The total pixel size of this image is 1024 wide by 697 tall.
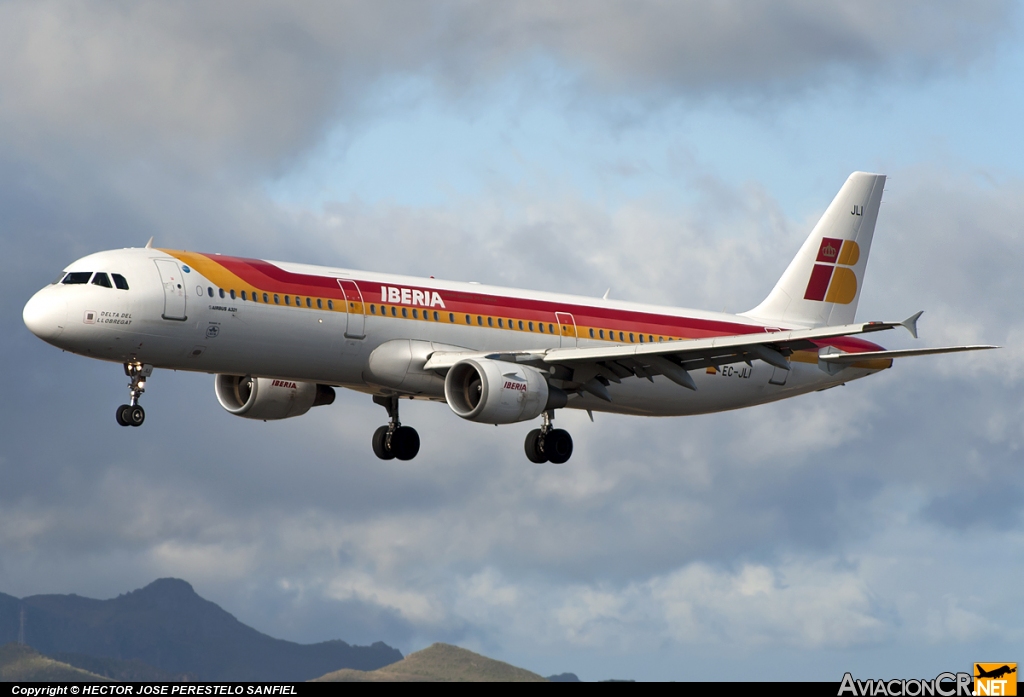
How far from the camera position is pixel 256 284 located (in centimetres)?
3878

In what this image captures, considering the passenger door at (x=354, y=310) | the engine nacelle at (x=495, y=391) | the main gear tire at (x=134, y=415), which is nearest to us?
the main gear tire at (x=134, y=415)

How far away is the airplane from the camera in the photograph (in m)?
37.3

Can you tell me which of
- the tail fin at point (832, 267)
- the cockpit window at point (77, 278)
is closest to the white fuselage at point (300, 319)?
the cockpit window at point (77, 278)

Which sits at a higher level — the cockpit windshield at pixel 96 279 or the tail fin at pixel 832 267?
the tail fin at pixel 832 267

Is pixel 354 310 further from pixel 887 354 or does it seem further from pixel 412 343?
pixel 887 354

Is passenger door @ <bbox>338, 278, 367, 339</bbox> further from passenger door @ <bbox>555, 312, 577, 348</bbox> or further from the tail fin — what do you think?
the tail fin

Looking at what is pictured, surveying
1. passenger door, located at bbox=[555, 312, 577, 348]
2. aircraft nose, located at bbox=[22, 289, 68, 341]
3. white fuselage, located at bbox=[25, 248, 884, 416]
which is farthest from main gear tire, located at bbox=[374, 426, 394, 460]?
aircraft nose, located at bbox=[22, 289, 68, 341]

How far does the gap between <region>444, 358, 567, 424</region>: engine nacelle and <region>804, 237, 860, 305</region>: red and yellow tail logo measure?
17028 millimetres

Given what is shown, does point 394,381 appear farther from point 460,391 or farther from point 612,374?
point 612,374

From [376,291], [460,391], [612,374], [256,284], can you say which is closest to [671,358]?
[612,374]

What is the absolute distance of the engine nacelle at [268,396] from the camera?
45.4 m

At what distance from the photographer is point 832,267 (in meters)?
54.9

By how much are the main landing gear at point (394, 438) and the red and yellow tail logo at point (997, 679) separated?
2229 cm

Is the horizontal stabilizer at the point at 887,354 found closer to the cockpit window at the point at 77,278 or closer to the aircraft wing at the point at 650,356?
the aircraft wing at the point at 650,356
